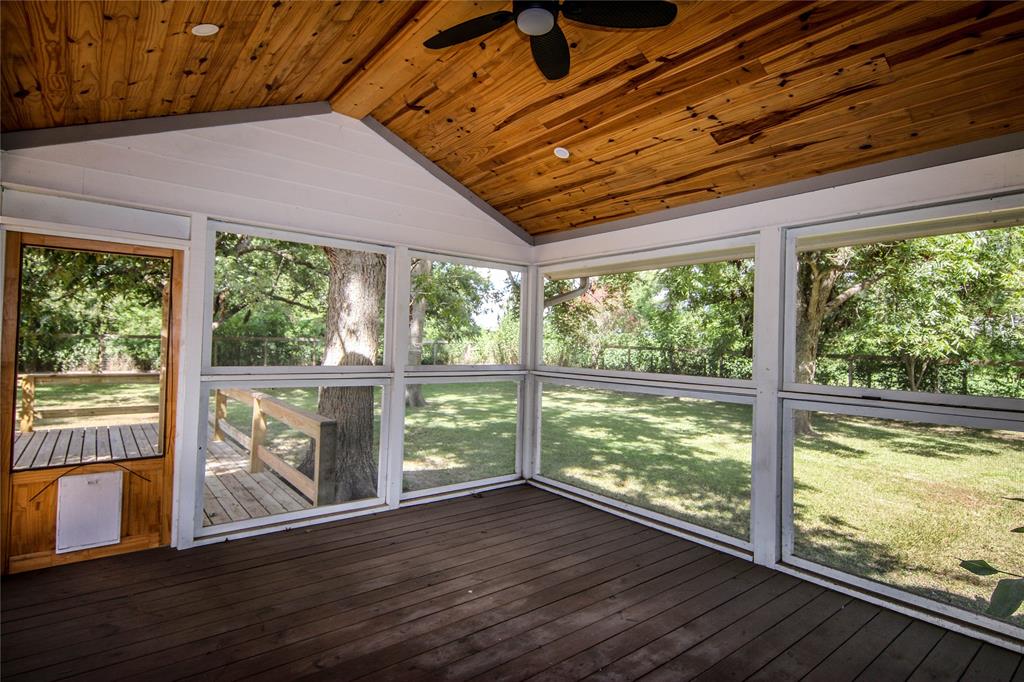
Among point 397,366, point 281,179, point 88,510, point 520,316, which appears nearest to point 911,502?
point 520,316

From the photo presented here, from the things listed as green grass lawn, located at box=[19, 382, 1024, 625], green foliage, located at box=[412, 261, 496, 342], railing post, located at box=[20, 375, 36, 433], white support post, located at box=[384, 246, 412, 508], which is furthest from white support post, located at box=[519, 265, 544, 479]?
railing post, located at box=[20, 375, 36, 433]

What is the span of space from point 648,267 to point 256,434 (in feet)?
10.7

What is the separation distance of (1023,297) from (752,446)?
162 cm

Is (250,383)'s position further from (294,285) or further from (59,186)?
(59,186)

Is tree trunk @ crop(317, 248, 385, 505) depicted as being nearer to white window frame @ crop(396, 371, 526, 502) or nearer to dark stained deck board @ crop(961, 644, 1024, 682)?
white window frame @ crop(396, 371, 526, 502)

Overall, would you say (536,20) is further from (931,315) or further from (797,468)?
(797,468)

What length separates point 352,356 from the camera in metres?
4.24

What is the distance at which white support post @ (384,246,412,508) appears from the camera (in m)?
4.31

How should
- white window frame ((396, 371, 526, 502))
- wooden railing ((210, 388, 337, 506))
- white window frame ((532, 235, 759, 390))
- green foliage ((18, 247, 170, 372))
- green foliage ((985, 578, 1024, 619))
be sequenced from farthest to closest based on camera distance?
1. white window frame ((396, 371, 526, 502))
2. white window frame ((532, 235, 759, 390))
3. wooden railing ((210, 388, 337, 506))
4. green foliage ((18, 247, 170, 372))
5. green foliage ((985, 578, 1024, 619))

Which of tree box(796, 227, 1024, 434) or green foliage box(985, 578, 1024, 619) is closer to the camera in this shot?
green foliage box(985, 578, 1024, 619)

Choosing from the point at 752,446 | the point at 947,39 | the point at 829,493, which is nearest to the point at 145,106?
the point at 947,39

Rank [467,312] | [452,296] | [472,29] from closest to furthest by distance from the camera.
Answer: [472,29]
[452,296]
[467,312]

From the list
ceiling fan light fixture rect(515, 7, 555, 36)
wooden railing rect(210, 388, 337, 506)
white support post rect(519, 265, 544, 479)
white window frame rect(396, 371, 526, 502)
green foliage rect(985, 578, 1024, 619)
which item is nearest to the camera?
green foliage rect(985, 578, 1024, 619)

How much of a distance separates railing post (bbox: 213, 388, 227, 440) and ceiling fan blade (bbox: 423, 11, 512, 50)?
263 centimetres
